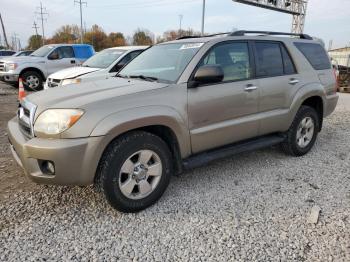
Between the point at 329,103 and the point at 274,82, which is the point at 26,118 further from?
the point at 329,103

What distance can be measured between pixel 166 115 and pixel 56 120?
102cm

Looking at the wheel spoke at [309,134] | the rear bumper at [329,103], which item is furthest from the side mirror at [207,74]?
the rear bumper at [329,103]

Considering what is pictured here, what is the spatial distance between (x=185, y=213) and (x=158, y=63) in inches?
72.7

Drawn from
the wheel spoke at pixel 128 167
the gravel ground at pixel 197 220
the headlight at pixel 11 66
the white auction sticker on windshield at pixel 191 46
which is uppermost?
the white auction sticker on windshield at pixel 191 46

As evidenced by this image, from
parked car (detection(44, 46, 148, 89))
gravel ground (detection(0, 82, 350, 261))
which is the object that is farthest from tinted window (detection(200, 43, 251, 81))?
parked car (detection(44, 46, 148, 89))

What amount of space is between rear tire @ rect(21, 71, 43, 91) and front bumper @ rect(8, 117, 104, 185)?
9.39 meters

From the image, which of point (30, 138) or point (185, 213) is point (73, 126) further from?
point (185, 213)

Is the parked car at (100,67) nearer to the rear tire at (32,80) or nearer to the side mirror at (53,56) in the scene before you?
the rear tire at (32,80)

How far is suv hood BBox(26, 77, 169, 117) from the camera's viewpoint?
282 centimetres

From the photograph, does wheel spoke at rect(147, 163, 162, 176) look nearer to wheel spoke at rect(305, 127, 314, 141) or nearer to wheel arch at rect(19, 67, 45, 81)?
wheel spoke at rect(305, 127, 314, 141)

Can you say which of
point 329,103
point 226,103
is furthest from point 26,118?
point 329,103

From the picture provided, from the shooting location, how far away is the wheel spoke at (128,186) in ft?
9.87

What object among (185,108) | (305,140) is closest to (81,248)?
(185,108)

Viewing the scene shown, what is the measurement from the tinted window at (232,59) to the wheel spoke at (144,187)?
1468 mm
